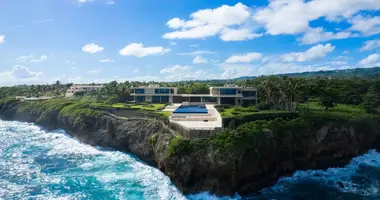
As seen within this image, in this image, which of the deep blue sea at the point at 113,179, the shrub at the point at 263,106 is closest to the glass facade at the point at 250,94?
the shrub at the point at 263,106

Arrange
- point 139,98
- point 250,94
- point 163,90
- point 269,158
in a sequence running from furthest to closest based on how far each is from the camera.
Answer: point 139,98
point 163,90
point 250,94
point 269,158

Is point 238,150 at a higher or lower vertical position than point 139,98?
lower

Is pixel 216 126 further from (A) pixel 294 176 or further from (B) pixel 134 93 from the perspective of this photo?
(B) pixel 134 93

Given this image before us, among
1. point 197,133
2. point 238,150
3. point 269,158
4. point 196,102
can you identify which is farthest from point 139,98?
point 238,150

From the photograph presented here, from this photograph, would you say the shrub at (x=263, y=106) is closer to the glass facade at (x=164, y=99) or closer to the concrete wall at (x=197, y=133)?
the concrete wall at (x=197, y=133)

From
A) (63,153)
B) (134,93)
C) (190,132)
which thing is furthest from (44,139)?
(190,132)

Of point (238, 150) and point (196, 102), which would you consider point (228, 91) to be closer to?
point (196, 102)

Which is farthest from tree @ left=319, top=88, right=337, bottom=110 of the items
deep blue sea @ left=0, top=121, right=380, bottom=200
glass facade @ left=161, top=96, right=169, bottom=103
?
glass facade @ left=161, top=96, right=169, bottom=103
